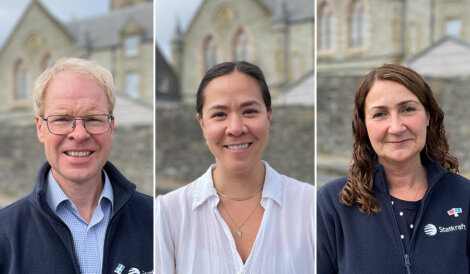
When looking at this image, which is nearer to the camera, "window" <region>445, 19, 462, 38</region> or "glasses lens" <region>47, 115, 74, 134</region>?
"glasses lens" <region>47, 115, 74, 134</region>

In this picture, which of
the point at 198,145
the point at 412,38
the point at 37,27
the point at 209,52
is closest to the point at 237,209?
the point at 198,145

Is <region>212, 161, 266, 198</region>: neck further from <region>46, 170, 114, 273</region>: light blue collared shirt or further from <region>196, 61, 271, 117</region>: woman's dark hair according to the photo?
<region>46, 170, 114, 273</region>: light blue collared shirt

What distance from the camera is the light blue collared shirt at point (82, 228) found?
73.5 inches

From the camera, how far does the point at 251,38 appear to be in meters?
19.9

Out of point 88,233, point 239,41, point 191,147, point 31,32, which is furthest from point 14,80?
point 88,233

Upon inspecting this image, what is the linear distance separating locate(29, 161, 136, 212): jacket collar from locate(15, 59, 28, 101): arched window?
1159 inches

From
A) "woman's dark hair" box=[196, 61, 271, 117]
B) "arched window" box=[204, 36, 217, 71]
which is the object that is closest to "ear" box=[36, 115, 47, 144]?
"woman's dark hair" box=[196, 61, 271, 117]

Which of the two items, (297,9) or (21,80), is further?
(21,80)

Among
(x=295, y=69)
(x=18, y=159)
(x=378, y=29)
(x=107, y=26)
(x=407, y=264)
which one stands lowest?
(x=407, y=264)

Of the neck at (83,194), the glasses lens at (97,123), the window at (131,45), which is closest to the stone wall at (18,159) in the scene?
the window at (131,45)

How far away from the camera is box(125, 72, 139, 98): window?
2355 centimetres

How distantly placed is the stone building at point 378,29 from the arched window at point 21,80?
60.6ft

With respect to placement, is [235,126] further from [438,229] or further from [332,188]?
[438,229]

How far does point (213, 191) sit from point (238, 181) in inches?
4.3
